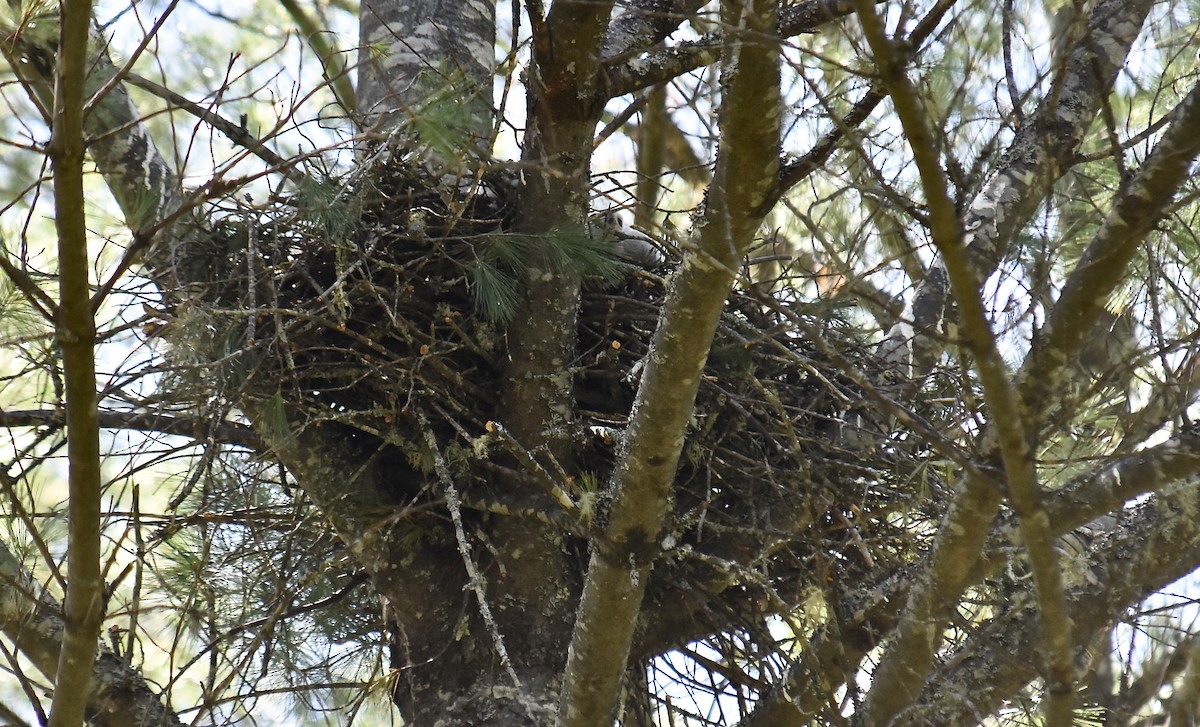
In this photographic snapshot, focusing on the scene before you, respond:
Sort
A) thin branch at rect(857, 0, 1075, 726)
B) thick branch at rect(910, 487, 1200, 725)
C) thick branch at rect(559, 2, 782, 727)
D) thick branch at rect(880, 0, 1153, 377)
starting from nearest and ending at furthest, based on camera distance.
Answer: thin branch at rect(857, 0, 1075, 726), thick branch at rect(559, 2, 782, 727), thick branch at rect(910, 487, 1200, 725), thick branch at rect(880, 0, 1153, 377)

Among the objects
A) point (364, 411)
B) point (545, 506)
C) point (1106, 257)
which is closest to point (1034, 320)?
point (1106, 257)

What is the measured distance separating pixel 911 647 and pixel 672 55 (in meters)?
1.13

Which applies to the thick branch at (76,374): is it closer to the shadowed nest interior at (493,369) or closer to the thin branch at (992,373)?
the shadowed nest interior at (493,369)

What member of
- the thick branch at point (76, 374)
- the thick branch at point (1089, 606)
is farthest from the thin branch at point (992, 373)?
the thick branch at point (76, 374)

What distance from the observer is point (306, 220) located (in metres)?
2.08

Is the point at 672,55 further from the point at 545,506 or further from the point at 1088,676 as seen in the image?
the point at 1088,676

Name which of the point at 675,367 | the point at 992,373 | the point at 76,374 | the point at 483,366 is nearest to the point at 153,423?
the point at 483,366

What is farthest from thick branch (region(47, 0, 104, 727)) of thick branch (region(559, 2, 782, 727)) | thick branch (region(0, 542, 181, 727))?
thick branch (region(559, 2, 782, 727))

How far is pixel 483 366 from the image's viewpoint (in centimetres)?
229

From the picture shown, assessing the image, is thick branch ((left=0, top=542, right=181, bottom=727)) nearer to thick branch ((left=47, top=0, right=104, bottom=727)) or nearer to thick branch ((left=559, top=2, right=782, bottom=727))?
thick branch ((left=47, top=0, right=104, bottom=727))

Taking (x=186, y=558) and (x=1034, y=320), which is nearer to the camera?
(x=1034, y=320)

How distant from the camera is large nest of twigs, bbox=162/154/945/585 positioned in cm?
200

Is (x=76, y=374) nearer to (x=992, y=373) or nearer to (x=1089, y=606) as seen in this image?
(x=992, y=373)

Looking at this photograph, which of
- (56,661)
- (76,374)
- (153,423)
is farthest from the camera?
(153,423)
